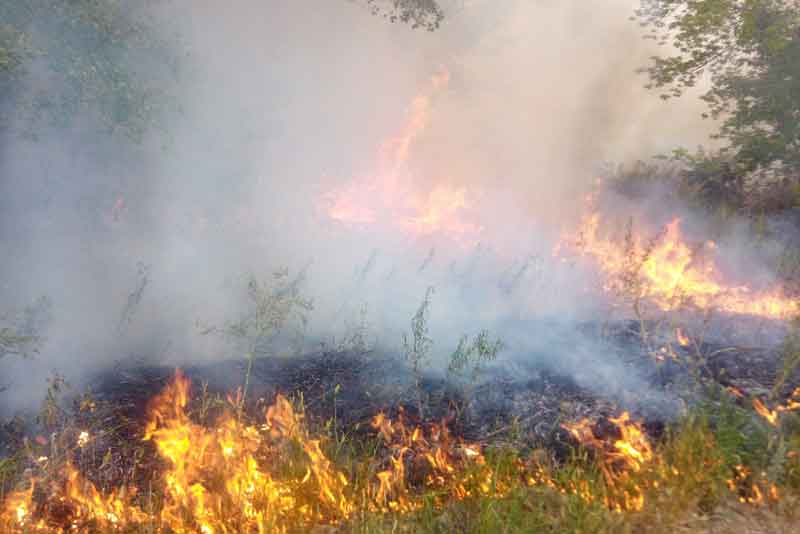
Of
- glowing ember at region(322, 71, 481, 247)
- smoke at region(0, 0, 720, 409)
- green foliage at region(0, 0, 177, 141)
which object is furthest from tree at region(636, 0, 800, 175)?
green foliage at region(0, 0, 177, 141)

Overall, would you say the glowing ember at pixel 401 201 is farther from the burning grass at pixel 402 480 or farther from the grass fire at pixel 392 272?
the burning grass at pixel 402 480

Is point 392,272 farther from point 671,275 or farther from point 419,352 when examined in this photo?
point 671,275

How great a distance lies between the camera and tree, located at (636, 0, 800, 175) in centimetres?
739

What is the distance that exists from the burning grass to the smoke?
1.57 metres

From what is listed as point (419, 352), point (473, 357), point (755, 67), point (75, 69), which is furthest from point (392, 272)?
point (755, 67)

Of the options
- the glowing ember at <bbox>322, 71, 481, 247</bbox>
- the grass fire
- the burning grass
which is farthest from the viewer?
the glowing ember at <bbox>322, 71, 481, 247</bbox>

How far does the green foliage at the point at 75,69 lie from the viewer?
5.04 meters

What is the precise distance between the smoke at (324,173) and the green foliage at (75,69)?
0.46m

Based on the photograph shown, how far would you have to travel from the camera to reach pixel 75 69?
527 cm

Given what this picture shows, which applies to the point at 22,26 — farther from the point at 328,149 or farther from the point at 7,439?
the point at 328,149

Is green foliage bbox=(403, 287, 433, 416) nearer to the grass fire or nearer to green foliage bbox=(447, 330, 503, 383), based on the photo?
the grass fire

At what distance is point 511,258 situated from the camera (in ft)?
26.7

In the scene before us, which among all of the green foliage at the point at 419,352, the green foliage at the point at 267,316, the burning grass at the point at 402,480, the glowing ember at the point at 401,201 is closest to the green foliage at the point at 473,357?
the green foliage at the point at 419,352

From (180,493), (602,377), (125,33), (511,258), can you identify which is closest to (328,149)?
(511,258)
